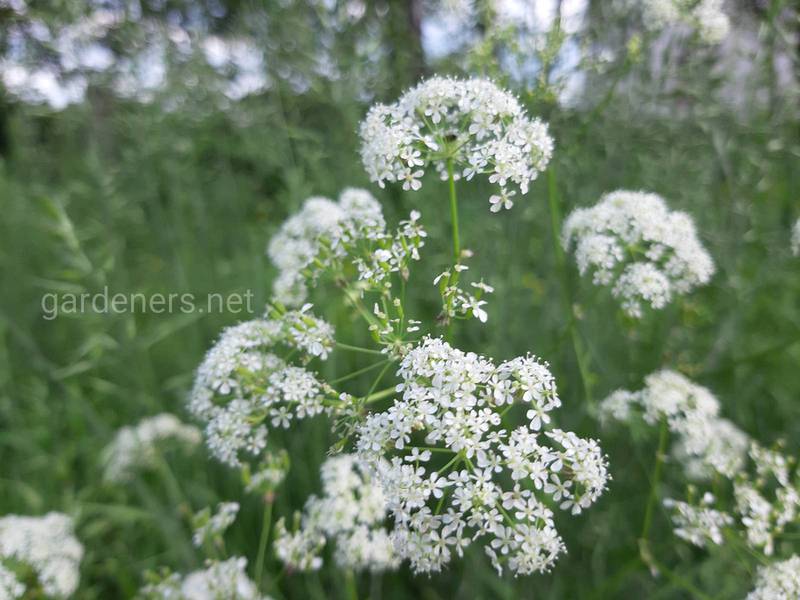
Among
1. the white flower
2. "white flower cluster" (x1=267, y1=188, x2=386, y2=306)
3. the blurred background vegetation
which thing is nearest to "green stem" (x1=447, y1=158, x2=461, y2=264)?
"white flower cluster" (x1=267, y1=188, x2=386, y2=306)

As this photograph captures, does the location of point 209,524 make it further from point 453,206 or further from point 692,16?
point 692,16

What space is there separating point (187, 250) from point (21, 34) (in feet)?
4.80

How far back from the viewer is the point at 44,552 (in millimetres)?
1828

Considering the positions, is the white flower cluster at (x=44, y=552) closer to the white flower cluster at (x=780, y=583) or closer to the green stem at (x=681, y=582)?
the green stem at (x=681, y=582)

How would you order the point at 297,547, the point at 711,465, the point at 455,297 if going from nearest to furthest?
the point at 455,297 → the point at 297,547 → the point at 711,465

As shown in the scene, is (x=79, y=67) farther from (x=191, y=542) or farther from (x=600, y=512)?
(x=600, y=512)

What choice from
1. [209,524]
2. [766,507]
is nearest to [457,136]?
[209,524]

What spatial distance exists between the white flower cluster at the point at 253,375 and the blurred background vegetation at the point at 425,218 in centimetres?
71

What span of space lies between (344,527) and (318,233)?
0.80 m

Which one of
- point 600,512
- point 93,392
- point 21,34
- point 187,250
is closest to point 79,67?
point 21,34

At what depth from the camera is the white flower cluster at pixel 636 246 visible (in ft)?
5.74

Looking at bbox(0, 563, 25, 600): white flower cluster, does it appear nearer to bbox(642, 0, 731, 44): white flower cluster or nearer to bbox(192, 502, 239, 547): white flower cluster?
bbox(192, 502, 239, 547): white flower cluster

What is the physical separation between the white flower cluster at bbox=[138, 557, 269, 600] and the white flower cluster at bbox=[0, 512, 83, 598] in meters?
0.45

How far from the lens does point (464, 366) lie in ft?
3.76
